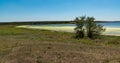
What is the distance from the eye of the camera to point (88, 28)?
32.4 meters

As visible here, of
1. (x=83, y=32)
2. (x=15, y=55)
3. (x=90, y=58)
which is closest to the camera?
(x=90, y=58)

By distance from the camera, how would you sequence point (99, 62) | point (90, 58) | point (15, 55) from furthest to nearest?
point (15, 55) → point (90, 58) → point (99, 62)

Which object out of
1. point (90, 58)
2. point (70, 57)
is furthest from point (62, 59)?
point (90, 58)

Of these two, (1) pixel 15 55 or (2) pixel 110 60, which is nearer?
(2) pixel 110 60

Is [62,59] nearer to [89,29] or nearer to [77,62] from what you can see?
[77,62]

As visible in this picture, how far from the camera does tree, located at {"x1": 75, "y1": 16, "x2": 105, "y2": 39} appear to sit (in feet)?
104

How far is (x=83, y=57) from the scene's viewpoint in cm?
1267

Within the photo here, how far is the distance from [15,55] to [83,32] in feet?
64.3

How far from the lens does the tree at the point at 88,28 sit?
3181 centimetres

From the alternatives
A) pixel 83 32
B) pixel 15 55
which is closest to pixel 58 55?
pixel 15 55

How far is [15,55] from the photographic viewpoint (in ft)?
44.6

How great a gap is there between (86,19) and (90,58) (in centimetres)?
2071

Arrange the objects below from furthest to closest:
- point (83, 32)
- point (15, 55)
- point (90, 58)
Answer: point (83, 32)
point (15, 55)
point (90, 58)

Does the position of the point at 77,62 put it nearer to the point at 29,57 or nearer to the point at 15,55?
the point at 29,57
